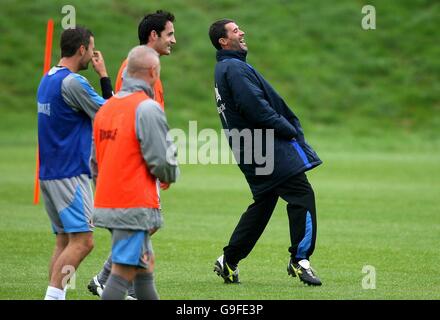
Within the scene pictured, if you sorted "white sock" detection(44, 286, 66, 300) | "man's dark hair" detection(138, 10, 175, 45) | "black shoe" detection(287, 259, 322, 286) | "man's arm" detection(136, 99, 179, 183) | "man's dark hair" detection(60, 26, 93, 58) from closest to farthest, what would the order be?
"man's arm" detection(136, 99, 179, 183) < "white sock" detection(44, 286, 66, 300) < "man's dark hair" detection(60, 26, 93, 58) < "man's dark hair" detection(138, 10, 175, 45) < "black shoe" detection(287, 259, 322, 286)

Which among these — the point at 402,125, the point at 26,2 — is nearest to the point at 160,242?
the point at 402,125

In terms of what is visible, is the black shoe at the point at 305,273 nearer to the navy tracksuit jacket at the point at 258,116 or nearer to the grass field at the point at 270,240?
the grass field at the point at 270,240

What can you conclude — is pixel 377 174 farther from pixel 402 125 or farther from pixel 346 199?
pixel 402 125

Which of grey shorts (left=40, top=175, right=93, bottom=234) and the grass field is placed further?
the grass field

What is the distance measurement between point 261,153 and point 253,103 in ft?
1.71

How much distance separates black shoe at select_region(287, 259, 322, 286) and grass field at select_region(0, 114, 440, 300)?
4.4 inches

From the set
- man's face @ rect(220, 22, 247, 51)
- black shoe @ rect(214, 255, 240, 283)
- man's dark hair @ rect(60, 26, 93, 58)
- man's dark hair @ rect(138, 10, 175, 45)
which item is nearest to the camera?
man's dark hair @ rect(60, 26, 93, 58)

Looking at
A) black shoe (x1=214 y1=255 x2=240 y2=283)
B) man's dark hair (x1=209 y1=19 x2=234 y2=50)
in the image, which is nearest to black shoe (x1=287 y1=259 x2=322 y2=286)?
black shoe (x1=214 y1=255 x2=240 y2=283)

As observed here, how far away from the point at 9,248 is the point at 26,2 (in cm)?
3485

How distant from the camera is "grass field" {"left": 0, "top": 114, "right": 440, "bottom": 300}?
30.3 feet

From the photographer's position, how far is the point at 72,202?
8.05m

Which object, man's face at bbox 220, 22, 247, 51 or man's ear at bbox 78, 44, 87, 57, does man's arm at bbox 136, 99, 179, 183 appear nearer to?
man's ear at bbox 78, 44, 87, 57

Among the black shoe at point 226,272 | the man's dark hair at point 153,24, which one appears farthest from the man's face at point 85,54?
the black shoe at point 226,272

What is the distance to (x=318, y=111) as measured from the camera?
38938mm
